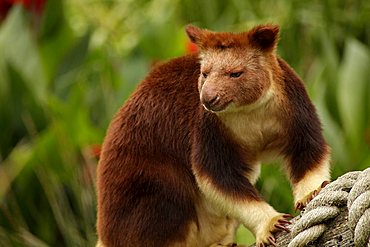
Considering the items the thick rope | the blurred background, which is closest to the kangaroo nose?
the thick rope

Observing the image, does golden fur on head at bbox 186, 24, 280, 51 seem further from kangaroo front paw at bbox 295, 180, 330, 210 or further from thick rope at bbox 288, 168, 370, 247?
thick rope at bbox 288, 168, 370, 247

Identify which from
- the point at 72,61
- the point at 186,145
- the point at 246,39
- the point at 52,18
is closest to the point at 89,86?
the point at 72,61

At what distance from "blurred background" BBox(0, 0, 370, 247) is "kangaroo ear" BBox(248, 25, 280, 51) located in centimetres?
168

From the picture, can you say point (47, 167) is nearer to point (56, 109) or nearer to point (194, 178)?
point (56, 109)

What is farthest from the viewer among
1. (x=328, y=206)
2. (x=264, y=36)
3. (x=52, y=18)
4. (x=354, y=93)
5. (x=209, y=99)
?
(x=52, y=18)

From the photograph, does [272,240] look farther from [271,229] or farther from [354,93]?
[354,93]

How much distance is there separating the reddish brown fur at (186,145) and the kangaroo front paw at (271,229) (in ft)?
0.74

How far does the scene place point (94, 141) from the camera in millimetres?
5539

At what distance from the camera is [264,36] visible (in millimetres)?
2984

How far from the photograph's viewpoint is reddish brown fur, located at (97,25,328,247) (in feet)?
9.88

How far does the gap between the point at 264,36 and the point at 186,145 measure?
1.34ft

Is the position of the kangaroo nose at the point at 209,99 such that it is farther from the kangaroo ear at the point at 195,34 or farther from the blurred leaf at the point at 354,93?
the blurred leaf at the point at 354,93

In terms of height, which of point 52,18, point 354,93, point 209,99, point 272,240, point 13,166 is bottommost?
point 354,93

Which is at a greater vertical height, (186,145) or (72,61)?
(186,145)
